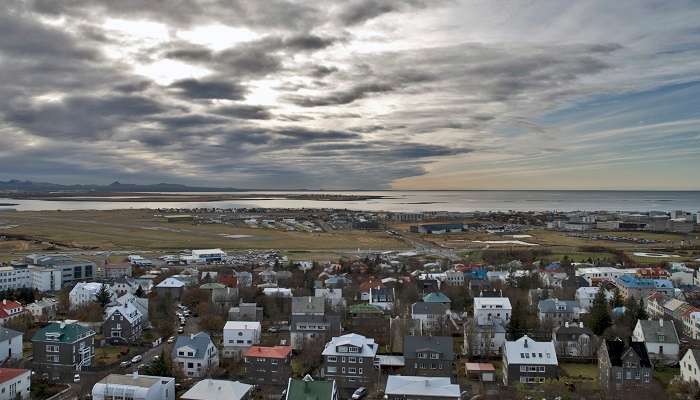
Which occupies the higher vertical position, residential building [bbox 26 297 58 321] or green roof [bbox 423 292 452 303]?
green roof [bbox 423 292 452 303]

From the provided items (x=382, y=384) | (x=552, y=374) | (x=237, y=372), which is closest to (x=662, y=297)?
(x=552, y=374)

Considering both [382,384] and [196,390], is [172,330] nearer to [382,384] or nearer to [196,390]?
[196,390]

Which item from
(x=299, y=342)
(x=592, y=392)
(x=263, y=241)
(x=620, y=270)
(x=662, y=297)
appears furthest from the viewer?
(x=263, y=241)

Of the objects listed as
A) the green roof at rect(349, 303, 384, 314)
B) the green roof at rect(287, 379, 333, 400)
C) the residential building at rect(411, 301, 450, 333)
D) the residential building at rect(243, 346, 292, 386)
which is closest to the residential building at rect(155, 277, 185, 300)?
the green roof at rect(349, 303, 384, 314)

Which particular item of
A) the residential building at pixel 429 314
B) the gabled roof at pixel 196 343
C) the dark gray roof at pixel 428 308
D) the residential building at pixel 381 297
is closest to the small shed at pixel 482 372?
the residential building at pixel 429 314

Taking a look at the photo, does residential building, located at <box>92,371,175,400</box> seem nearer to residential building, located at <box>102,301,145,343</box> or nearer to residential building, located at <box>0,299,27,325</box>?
residential building, located at <box>102,301,145,343</box>

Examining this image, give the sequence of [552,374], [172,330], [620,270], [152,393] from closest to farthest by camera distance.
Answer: [152,393]
[552,374]
[172,330]
[620,270]

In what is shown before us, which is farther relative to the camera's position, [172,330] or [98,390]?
[172,330]

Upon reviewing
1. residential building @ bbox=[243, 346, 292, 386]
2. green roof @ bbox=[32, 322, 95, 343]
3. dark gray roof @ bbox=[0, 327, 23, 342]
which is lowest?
residential building @ bbox=[243, 346, 292, 386]
